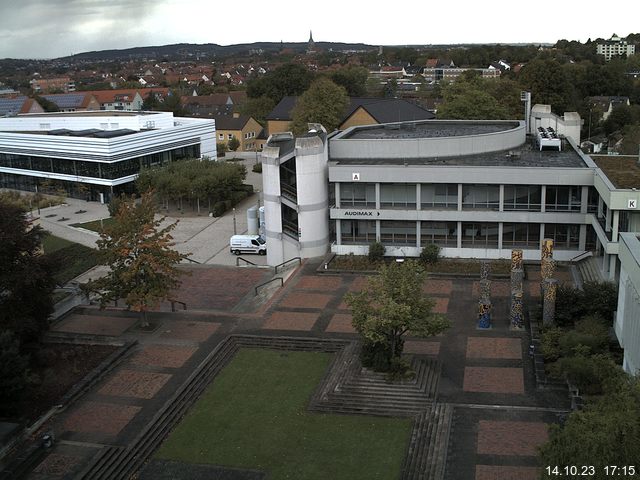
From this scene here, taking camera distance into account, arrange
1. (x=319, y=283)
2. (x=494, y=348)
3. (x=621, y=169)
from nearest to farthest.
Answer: (x=494, y=348)
(x=319, y=283)
(x=621, y=169)

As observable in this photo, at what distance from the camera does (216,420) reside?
25594 millimetres

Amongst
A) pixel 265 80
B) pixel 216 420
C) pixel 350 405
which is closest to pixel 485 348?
pixel 350 405

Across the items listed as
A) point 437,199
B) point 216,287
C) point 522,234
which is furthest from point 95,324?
point 522,234

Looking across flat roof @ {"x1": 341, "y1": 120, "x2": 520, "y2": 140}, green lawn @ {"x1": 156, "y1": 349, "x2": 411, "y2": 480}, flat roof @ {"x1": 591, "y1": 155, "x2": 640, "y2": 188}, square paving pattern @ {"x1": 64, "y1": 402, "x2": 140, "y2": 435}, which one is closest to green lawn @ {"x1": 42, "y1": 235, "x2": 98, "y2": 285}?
square paving pattern @ {"x1": 64, "y1": 402, "x2": 140, "y2": 435}

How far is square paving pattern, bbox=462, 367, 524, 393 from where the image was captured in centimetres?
2675

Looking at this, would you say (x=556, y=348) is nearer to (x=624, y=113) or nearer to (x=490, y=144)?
(x=490, y=144)

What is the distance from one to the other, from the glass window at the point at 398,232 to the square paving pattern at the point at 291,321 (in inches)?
406

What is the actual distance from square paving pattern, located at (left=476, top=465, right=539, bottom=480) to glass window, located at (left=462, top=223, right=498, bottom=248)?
21733mm

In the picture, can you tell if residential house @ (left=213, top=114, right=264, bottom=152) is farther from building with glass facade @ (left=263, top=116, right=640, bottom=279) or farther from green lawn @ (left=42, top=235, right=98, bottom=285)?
building with glass facade @ (left=263, top=116, right=640, bottom=279)

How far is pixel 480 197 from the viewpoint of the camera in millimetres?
41719

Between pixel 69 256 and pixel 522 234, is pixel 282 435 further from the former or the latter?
pixel 69 256

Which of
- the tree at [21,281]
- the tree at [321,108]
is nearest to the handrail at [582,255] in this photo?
the tree at [21,281]

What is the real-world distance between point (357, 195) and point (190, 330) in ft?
48.3

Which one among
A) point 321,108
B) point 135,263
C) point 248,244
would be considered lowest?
point 248,244
